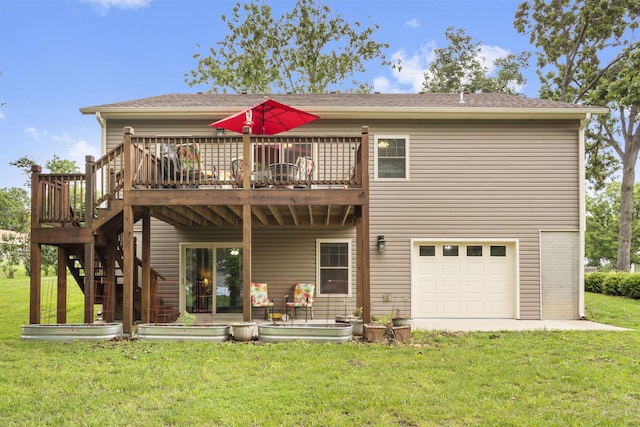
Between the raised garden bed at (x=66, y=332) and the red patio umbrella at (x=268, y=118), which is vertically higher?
the red patio umbrella at (x=268, y=118)

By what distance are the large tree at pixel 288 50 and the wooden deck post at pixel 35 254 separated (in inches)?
551

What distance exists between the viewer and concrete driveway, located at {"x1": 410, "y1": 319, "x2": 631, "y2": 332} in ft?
30.3

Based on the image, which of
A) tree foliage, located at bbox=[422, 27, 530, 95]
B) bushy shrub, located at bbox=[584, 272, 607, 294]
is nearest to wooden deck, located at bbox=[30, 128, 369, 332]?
bushy shrub, located at bbox=[584, 272, 607, 294]

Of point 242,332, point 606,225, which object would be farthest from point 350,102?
point 606,225

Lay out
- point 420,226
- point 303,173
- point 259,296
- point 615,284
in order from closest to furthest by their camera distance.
Result: point 303,173
point 259,296
point 420,226
point 615,284

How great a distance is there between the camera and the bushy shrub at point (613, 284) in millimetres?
15859

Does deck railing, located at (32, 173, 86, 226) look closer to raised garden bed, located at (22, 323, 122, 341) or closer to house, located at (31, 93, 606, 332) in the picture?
raised garden bed, located at (22, 323, 122, 341)

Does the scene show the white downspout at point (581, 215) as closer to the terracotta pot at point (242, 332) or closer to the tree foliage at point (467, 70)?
the terracotta pot at point (242, 332)

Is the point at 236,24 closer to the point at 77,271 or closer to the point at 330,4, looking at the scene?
the point at 330,4

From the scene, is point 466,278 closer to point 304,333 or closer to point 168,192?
point 304,333

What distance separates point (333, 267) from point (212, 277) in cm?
281

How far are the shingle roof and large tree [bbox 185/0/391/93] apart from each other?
26.9 feet

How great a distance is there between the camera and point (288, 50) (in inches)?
826

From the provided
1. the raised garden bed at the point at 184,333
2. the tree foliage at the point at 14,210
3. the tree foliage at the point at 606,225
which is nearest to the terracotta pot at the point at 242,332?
the raised garden bed at the point at 184,333
